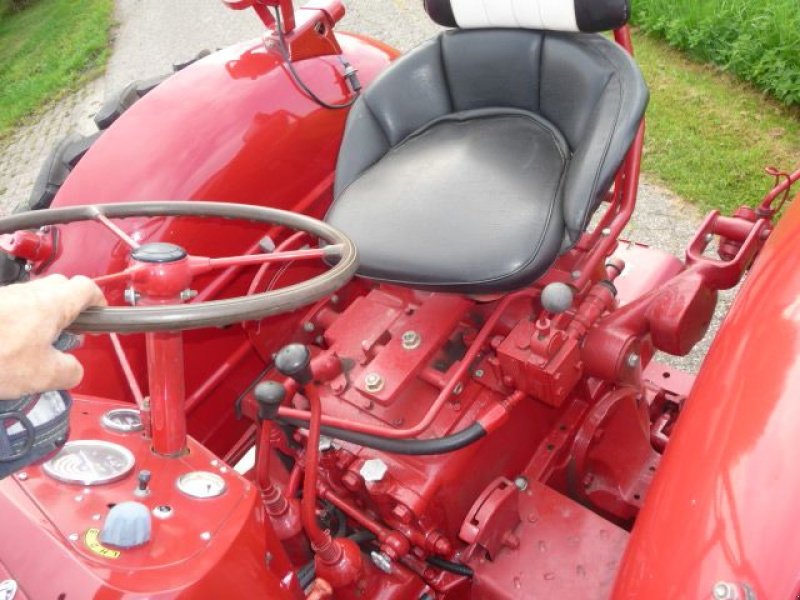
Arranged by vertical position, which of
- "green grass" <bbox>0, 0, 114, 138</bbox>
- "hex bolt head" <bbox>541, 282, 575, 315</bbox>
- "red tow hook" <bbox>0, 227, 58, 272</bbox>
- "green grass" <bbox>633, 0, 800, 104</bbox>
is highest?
"red tow hook" <bbox>0, 227, 58, 272</bbox>

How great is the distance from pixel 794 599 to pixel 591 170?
2.57 feet

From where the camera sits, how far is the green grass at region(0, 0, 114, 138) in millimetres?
6160

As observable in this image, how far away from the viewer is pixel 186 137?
62.2 inches

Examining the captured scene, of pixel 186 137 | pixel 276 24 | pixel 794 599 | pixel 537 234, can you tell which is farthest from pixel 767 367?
pixel 276 24

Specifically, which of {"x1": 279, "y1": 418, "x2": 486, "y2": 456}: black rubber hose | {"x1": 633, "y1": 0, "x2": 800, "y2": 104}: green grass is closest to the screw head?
{"x1": 279, "y1": 418, "x2": 486, "y2": 456}: black rubber hose

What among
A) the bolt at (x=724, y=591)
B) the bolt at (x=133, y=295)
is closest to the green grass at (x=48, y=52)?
the bolt at (x=133, y=295)

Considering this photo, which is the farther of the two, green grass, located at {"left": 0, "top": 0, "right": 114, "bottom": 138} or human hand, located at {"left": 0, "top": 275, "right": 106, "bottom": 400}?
green grass, located at {"left": 0, "top": 0, "right": 114, "bottom": 138}

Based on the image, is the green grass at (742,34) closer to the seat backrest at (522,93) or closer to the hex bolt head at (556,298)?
the seat backrest at (522,93)

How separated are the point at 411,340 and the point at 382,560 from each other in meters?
0.41

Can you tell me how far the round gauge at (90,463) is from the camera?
100 centimetres

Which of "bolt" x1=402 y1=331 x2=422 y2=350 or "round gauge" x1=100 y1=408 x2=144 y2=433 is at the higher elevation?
"round gauge" x1=100 y1=408 x2=144 y2=433

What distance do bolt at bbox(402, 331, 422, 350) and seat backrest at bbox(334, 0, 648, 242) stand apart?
0.34 meters

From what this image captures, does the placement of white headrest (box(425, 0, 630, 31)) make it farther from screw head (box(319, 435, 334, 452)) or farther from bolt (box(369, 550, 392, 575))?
bolt (box(369, 550, 392, 575))

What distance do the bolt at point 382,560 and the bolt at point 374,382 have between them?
0.32 metres
